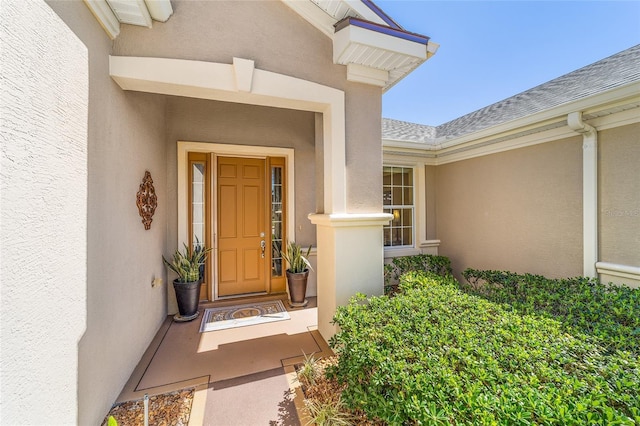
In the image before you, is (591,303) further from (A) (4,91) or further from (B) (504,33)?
(B) (504,33)

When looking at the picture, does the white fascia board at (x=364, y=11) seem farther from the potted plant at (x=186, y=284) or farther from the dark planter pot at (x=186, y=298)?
the dark planter pot at (x=186, y=298)

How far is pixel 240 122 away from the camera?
4.99 metres

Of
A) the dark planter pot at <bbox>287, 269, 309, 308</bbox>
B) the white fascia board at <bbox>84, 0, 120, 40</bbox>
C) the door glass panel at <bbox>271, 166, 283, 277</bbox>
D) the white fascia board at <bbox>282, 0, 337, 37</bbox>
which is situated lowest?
the dark planter pot at <bbox>287, 269, 309, 308</bbox>

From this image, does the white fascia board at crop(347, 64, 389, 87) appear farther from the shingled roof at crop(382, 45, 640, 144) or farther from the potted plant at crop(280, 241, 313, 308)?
the potted plant at crop(280, 241, 313, 308)

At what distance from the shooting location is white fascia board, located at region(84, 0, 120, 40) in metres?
2.04

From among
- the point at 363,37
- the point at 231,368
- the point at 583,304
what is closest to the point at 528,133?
the point at 583,304

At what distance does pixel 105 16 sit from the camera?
2.19 metres

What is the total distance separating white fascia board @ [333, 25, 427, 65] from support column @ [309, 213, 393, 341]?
203 cm

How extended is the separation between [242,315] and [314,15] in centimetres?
462

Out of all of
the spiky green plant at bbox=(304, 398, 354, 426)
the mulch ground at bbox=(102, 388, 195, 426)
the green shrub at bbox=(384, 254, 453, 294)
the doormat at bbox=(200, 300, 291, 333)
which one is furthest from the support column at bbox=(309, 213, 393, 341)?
the green shrub at bbox=(384, 254, 453, 294)

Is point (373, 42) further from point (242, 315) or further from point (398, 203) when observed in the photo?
point (242, 315)

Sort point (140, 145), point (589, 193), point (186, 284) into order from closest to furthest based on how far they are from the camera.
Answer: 1. point (140, 145)
2. point (589, 193)
3. point (186, 284)

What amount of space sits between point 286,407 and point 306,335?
1336mm

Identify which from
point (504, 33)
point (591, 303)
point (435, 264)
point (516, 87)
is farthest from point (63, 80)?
point (516, 87)
